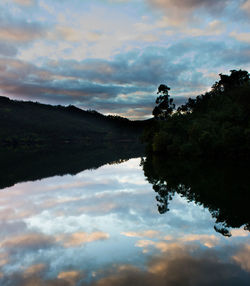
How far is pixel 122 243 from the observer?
11.7 m

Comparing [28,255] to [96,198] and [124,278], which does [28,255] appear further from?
[96,198]

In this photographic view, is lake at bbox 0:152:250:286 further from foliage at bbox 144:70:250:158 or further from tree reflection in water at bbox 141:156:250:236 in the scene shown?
foliage at bbox 144:70:250:158

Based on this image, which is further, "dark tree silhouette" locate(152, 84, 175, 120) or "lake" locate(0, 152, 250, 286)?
"dark tree silhouette" locate(152, 84, 175, 120)

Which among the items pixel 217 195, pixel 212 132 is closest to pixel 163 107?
pixel 212 132

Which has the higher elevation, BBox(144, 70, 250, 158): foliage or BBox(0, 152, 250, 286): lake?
BBox(144, 70, 250, 158): foliage

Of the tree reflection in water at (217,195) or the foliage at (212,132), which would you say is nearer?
the tree reflection in water at (217,195)

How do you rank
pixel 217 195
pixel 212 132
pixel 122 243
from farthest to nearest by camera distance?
pixel 212 132 → pixel 217 195 → pixel 122 243

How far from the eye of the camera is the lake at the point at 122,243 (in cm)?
859

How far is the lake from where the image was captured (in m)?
8.59

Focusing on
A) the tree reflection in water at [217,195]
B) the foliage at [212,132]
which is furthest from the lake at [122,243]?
the foliage at [212,132]

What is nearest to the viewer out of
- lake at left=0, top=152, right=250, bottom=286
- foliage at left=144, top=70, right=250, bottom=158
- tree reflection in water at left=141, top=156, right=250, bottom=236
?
lake at left=0, top=152, right=250, bottom=286

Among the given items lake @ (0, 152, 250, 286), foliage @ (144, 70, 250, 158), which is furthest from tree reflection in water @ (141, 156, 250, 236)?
foliage @ (144, 70, 250, 158)

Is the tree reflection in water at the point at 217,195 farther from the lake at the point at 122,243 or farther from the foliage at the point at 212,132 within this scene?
the foliage at the point at 212,132

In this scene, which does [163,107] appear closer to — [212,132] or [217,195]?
[212,132]
